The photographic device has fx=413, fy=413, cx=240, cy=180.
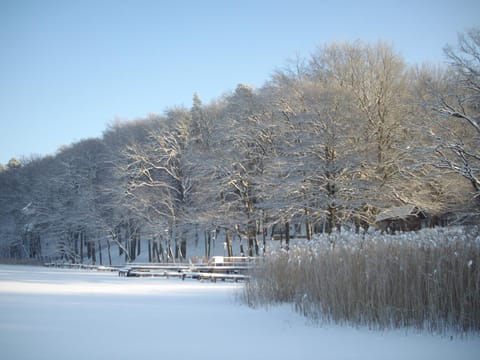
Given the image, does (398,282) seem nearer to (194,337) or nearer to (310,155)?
(194,337)

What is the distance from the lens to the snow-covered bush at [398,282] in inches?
253

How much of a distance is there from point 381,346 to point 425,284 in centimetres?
148

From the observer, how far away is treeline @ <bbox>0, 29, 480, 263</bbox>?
2077 cm

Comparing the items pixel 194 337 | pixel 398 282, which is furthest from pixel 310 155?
Result: pixel 194 337

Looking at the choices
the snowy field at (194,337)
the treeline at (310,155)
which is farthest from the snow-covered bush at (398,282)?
the treeline at (310,155)

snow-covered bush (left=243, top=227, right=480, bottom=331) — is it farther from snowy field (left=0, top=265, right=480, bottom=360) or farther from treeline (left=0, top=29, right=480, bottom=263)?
treeline (left=0, top=29, right=480, bottom=263)

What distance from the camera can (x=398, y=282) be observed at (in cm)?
688

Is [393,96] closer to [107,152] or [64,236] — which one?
[107,152]

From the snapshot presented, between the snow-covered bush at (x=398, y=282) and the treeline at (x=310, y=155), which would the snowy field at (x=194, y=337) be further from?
the treeline at (x=310, y=155)

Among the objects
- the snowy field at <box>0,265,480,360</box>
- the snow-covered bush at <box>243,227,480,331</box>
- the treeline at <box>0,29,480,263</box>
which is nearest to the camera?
the snowy field at <box>0,265,480,360</box>

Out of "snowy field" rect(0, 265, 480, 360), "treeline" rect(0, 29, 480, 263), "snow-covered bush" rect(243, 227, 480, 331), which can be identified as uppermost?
"treeline" rect(0, 29, 480, 263)

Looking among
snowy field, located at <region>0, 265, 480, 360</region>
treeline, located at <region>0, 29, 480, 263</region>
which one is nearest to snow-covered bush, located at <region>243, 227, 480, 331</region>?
snowy field, located at <region>0, 265, 480, 360</region>

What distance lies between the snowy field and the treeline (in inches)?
418

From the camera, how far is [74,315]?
8203 millimetres
